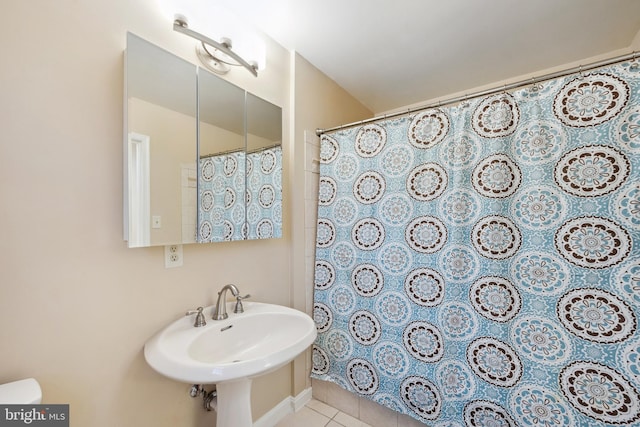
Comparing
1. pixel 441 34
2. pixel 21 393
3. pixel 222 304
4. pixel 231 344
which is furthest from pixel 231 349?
pixel 441 34

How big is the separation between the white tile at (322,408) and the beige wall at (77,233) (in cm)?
82

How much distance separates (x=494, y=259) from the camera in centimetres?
119

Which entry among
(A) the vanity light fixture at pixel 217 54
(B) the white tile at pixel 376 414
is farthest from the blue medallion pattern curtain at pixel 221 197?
(B) the white tile at pixel 376 414

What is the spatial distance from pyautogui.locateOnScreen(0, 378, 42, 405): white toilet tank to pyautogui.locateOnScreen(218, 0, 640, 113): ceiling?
1609mm

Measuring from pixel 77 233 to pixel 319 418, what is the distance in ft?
5.22

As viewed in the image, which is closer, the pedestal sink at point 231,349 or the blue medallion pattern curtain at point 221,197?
the pedestal sink at point 231,349

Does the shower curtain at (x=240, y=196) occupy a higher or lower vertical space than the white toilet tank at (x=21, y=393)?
higher

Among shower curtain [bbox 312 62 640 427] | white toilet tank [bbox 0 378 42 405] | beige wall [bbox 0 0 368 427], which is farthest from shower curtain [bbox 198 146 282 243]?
white toilet tank [bbox 0 378 42 405]

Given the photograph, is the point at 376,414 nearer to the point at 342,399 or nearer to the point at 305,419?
the point at 342,399

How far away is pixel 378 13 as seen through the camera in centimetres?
131

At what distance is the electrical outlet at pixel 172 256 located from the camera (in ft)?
3.44

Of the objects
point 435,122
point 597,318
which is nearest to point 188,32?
point 435,122

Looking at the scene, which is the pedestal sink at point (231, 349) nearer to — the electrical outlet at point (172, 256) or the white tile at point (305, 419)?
the electrical outlet at point (172, 256)

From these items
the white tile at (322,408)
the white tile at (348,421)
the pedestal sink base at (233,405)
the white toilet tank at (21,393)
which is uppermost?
the white toilet tank at (21,393)
